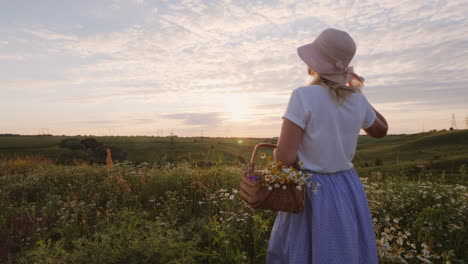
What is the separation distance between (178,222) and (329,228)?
390cm

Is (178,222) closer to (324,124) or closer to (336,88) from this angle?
(324,124)

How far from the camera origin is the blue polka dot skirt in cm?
236

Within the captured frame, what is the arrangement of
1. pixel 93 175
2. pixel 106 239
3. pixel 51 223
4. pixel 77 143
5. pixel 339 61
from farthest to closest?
1. pixel 77 143
2. pixel 93 175
3. pixel 51 223
4. pixel 106 239
5. pixel 339 61

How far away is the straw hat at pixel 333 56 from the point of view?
7.90 feet

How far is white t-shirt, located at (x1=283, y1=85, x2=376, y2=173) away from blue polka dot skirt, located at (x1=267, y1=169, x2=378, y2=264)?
139mm

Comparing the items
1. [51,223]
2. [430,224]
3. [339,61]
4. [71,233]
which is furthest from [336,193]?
[51,223]

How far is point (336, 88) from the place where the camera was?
2.33 m

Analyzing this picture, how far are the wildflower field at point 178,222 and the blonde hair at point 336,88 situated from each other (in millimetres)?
2039

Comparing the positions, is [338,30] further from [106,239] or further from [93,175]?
[93,175]

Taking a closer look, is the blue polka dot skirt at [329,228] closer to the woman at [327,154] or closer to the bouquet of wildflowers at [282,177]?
the woman at [327,154]

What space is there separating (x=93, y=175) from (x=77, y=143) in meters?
35.2

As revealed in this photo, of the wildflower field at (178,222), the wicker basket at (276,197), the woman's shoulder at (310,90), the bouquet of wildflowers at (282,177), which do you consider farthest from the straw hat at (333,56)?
the wildflower field at (178,222)

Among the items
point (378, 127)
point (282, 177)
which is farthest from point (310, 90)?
point (378, 127)

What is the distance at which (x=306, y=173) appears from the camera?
244 cm
